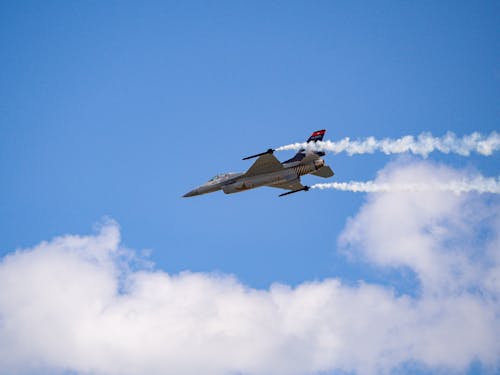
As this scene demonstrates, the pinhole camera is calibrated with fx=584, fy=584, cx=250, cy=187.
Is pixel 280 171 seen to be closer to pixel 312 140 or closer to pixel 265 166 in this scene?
pixel 265 166

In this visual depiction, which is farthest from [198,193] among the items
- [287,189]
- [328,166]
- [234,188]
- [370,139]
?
[370,139]

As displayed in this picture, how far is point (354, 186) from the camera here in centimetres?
5644

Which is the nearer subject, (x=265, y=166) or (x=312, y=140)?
(x=265, y=166)

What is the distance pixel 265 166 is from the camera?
55.5m

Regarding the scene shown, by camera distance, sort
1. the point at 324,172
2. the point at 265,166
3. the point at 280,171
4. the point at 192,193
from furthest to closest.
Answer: the point at 192,193, the point at 324,172, the point at 280,171, the point at 265,166

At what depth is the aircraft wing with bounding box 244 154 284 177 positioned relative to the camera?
5450cm

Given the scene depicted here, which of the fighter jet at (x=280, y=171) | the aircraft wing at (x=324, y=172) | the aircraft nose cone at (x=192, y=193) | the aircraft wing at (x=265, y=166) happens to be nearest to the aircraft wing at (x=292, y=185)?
the fighter jet at (x=280, y=171)

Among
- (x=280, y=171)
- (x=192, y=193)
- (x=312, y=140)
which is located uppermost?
(x=312, y=140)

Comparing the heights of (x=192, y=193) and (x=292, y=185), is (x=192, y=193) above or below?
above

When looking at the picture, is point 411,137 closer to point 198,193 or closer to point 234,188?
point 234,188

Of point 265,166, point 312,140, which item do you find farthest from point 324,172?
point 265,166

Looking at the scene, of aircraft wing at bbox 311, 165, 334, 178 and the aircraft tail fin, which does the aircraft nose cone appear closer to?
the aircraft tail fin

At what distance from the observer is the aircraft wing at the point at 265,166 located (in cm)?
5450

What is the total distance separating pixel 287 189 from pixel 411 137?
50.2 feet
